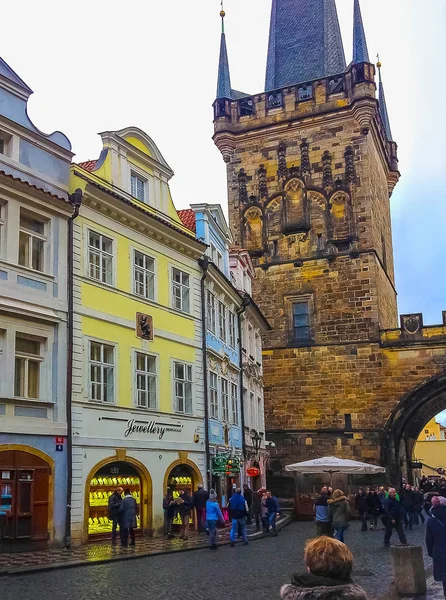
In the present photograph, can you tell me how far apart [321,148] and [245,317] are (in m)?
14.0

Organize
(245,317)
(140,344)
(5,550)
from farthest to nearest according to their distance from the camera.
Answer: (245,317)
(140,344)
(5,550)

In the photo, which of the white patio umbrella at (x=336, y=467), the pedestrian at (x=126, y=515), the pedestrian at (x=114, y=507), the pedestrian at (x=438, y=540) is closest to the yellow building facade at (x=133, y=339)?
the pedestrian at (x=114, y=507)

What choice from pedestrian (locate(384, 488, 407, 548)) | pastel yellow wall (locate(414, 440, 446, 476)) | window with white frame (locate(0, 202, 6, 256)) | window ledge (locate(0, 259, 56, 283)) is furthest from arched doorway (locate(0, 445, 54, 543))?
pastel yellow wall (locate(414, 440, 446, 476))

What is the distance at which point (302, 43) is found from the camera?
1848 inches

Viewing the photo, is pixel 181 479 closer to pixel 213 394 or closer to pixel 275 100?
pixel 213 394

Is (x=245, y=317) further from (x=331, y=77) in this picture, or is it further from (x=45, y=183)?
(x=331, y=77)

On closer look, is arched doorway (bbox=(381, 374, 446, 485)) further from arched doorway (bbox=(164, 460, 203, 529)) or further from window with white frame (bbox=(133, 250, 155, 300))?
window with white frame (bbox=(133, 250, 155, 300))

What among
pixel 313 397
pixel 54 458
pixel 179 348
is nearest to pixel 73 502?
pixel 54 458

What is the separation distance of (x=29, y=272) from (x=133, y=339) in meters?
4.02

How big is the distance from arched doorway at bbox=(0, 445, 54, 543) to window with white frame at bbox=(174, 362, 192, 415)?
590 cm

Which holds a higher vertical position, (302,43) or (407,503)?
(302,43)

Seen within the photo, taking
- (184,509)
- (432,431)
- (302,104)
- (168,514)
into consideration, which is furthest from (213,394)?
(432,431)

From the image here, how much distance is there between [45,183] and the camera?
18.5 m

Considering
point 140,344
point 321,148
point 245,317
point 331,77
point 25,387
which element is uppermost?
point 331,77
